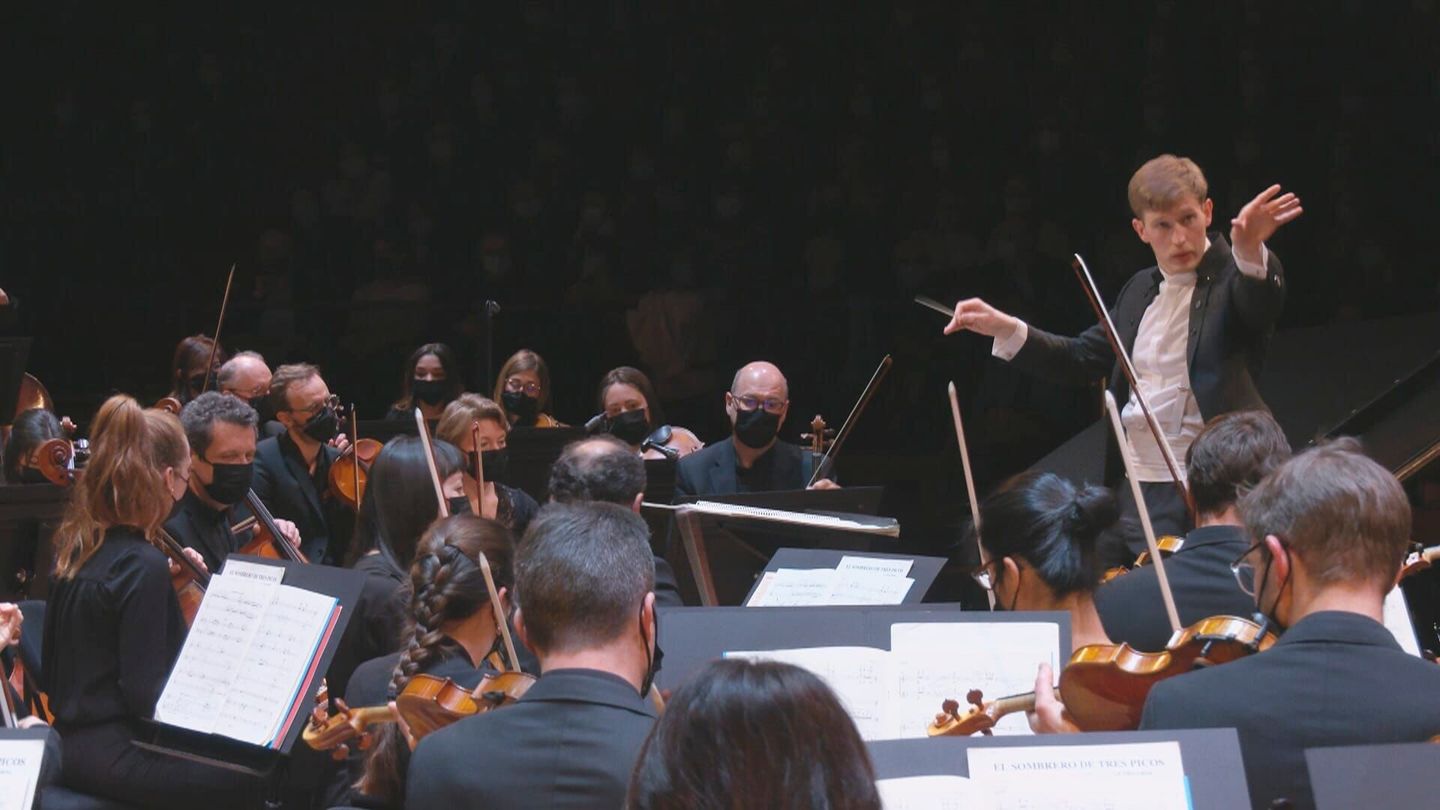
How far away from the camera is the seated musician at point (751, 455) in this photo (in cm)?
564

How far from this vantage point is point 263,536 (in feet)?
15.8

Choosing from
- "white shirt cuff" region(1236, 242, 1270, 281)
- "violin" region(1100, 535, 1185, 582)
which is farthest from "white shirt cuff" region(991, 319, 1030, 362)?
"violin" region(1100, 535, 1185, 582)

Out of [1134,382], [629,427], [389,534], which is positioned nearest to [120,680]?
[389,534]

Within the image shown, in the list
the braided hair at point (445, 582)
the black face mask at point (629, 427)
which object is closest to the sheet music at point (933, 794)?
the braided hair at point (445, 582)

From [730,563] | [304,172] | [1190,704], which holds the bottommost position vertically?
[1190,704]

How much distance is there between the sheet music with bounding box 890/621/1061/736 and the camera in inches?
108

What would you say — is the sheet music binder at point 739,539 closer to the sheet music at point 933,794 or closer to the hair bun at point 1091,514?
the hair bun at point 1091,514

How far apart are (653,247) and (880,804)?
23.5 feet

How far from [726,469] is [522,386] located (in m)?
1.39

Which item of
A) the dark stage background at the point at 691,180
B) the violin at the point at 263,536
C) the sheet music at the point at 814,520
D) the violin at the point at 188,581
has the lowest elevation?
the violin at the point at 188,581

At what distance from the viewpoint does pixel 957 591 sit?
6.10 metres

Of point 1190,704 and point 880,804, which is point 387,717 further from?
point 880,804

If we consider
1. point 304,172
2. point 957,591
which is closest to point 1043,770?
point 957,591

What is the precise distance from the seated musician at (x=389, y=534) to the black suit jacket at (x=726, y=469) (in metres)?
1.40
